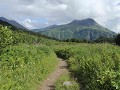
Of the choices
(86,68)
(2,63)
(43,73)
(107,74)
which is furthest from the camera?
(43,73)

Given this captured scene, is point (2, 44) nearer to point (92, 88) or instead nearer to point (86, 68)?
point (86, 68)

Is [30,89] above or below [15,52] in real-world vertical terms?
below

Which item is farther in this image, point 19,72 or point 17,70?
point 17,70

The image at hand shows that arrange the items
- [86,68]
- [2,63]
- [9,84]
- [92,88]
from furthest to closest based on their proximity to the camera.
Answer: [86,68], [2,63], [92,88], [9,84]

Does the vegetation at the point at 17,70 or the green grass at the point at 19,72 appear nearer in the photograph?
the green grass at the point at 19,72

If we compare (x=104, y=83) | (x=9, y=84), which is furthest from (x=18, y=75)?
(x=104, y=83)

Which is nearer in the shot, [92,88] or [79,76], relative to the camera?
[92,88]

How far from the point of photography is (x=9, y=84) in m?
10.6

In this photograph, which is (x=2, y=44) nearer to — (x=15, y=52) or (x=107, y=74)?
(x=15, y=52)

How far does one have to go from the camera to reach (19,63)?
15.1m

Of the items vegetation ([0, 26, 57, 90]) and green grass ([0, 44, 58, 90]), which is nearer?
green grass ([0, 44, 58, 90])

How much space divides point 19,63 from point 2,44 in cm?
397

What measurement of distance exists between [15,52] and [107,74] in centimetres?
735

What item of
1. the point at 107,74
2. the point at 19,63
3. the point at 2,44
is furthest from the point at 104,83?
the point at 2,44
